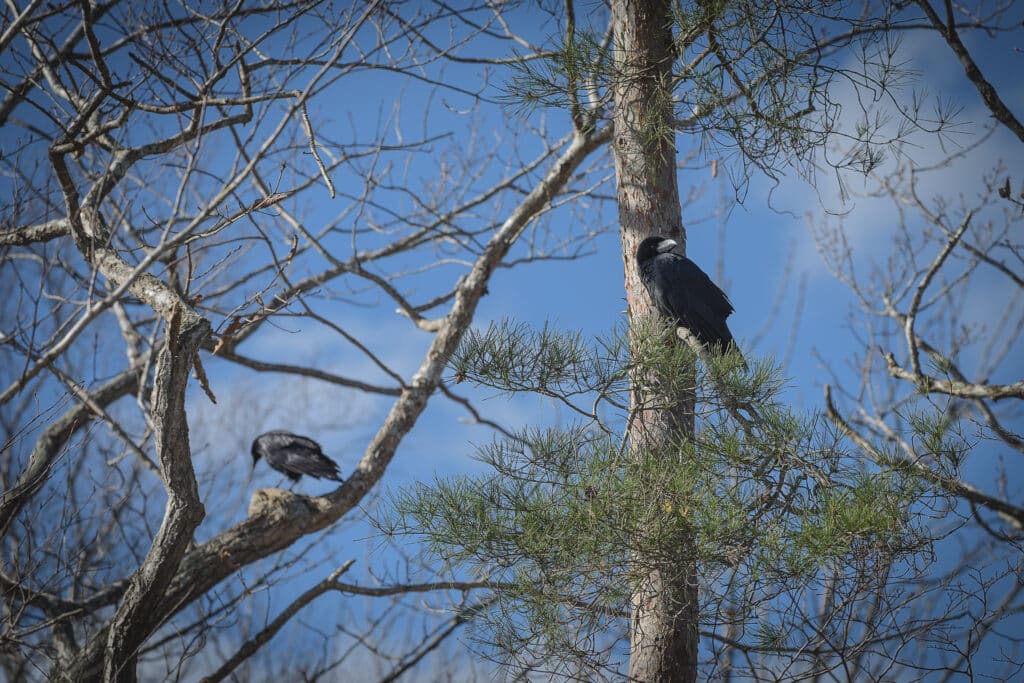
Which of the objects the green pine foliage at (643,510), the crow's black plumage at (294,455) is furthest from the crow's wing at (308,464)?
the green pine foliage at (643,510)

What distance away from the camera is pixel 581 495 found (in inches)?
85.8

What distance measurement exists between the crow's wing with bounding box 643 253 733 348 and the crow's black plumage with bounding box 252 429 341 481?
231cm

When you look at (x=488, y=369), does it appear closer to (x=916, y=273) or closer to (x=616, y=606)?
(x=616, y=606)

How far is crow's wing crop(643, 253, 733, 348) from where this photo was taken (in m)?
2.63

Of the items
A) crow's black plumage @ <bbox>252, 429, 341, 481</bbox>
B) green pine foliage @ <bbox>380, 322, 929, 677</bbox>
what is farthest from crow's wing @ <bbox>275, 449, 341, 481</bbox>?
green pine foliage @ <bbox>380, 322, 929, 677</bbox>

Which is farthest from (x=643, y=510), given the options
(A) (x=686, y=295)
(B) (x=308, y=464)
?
(B) (x=308, y=464)

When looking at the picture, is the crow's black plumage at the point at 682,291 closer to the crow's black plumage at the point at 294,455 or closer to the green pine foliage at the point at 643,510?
the green pine foliage at the point at 643,510

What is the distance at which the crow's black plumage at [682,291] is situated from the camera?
2.63 meters

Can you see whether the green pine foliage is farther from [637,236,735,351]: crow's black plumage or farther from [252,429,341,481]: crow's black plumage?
[252,429,341,481]: crow's black plumage

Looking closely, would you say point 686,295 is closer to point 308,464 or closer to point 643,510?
point 643,510

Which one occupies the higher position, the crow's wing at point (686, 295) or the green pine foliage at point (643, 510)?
the crow's wing at point (686, 295)

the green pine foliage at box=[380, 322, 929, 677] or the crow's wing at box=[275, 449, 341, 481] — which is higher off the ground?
the crow's wing at box=[275, 449, 341, 481]

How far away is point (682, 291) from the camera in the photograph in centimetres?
262

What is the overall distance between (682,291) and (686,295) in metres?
0.02
